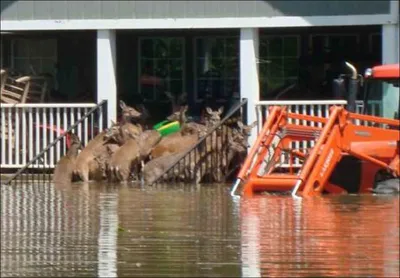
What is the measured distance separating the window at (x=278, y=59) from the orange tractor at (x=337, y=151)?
25.1 feet

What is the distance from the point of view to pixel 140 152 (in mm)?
25047

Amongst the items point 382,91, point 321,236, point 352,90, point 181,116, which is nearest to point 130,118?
point 181,116

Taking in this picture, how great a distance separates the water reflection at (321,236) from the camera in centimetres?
1326

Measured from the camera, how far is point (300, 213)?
1842 centimetres

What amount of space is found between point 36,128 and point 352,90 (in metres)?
7.25

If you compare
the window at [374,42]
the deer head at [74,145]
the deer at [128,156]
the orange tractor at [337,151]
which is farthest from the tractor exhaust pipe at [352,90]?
the window at [374,42]

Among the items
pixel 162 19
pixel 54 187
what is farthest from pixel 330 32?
pixel 54 187

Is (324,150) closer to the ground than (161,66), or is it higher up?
closer to the ground

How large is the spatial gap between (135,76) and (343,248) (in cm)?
1720

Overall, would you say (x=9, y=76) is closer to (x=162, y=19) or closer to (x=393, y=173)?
(x=162, y=19)

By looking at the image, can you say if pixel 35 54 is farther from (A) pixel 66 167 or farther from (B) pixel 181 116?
(A) pixel 66 167

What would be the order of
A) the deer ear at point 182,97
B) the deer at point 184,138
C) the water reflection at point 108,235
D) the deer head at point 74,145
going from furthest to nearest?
the deer ear at point 182,97 → the deer head at point 74,145 → the deer at point 184,138 → the water reflection at point 108,235

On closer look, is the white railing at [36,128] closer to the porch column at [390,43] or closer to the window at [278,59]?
the window at [278,59]

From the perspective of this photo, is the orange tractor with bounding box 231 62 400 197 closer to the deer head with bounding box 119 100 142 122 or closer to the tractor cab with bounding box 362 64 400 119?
the tractor cab with bounding box 362 64 400 119
